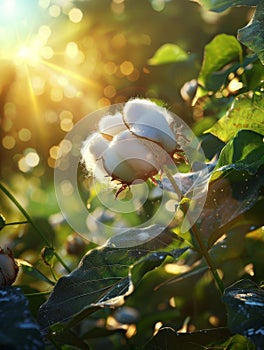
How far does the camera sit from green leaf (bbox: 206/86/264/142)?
119 centimetres

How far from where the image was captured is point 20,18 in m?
2.40

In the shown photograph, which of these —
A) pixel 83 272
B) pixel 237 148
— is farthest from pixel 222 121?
pixel 83 272

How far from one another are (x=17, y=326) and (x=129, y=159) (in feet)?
1.19

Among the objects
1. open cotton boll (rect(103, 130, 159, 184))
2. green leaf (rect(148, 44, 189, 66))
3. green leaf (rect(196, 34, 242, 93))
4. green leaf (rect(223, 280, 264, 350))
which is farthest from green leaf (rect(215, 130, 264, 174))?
green leaf (rect(148, 44, 189, 66))

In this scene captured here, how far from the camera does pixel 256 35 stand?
3.62 ft

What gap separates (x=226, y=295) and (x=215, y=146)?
535 millimetres

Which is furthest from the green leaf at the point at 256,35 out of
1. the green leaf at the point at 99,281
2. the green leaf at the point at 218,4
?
the green leaf at the point at 99,281

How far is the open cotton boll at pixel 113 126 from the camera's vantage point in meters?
1.08

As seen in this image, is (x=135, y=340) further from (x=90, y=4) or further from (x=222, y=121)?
(x=90, y=4)

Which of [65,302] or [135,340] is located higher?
[65,302]

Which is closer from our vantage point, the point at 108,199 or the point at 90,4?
the point at 108,199

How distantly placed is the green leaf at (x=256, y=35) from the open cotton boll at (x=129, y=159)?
0.85 ft

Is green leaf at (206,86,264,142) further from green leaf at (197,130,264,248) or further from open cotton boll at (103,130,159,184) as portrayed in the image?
open cotton boll at (103,130,159,184)

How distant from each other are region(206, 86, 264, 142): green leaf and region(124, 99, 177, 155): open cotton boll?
196mm
